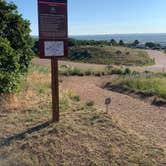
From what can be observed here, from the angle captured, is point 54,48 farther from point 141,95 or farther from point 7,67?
point 141,95

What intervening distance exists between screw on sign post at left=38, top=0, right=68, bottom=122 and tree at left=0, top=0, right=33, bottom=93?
6.56ft

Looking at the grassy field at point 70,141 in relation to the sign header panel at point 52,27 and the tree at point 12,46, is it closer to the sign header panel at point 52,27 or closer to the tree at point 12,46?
the tree at point 12,46

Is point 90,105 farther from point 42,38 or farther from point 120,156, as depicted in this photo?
point 120,156

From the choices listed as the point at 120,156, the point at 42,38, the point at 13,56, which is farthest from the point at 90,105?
the point at 120,156

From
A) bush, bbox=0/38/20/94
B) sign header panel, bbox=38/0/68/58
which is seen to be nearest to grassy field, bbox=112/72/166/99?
bush, bbox=0/38/20/94

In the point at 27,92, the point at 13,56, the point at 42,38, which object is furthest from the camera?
the point at 27,92

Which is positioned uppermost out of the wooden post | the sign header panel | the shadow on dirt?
the sign header panel

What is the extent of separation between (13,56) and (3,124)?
2.37 m

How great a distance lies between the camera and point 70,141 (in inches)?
254

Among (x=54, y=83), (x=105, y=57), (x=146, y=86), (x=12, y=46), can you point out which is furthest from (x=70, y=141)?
(x=105, y=57)

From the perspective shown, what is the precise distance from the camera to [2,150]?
6.13 m

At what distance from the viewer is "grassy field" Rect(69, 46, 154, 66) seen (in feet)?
126

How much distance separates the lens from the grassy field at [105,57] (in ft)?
126

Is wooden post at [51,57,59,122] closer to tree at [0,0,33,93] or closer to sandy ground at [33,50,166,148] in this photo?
sandy ground at [33,50,166,148]
